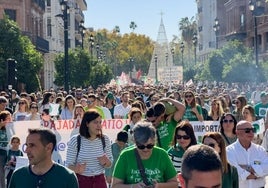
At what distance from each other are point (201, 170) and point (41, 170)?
240 cm

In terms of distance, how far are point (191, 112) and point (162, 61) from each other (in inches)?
3278

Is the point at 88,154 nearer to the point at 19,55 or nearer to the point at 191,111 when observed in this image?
the point at 191,111

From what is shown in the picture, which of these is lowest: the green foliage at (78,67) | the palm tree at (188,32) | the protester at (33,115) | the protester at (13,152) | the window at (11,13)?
the protester at (13,152)

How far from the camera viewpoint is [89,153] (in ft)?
25.1

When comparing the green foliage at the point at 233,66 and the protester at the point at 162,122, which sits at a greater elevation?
the green foliage at the point at 233,66

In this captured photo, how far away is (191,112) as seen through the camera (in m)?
13.0

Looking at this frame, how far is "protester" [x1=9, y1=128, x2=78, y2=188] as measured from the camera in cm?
527

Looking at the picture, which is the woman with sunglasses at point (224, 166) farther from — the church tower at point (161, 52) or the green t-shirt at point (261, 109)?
the church tower at point (161, 52)

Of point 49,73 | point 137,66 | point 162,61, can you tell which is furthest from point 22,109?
point 137,66

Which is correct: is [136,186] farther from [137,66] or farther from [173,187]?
[137,66]

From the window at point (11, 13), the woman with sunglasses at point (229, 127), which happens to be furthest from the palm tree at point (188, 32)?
the woman with sunglasses at point (229, 127)

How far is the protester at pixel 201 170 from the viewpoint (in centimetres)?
318

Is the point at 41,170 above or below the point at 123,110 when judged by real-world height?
below

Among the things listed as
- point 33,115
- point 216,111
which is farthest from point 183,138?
point 33,115
